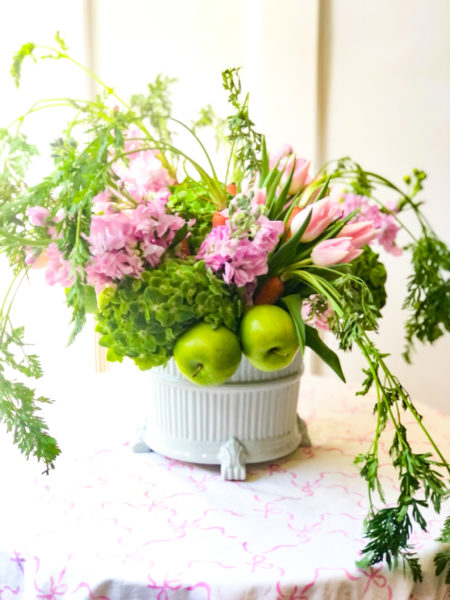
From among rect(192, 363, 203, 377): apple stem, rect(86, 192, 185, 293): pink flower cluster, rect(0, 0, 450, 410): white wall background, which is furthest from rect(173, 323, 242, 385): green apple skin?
rect(0, 0, 450, 410): white wall background

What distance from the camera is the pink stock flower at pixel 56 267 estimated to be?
0.77m

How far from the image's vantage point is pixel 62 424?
3.53 ft

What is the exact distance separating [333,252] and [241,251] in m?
0.12

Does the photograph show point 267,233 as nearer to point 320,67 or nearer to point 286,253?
point 286,253

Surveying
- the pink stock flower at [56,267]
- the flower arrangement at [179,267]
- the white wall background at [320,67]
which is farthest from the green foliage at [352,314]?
the white wall background at [320,67]

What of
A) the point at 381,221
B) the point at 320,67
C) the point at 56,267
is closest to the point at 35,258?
the point at 56,267

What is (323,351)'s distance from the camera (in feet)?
2.63

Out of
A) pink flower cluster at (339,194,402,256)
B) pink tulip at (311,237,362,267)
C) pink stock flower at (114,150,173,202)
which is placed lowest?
→ pink flower cluster at (339,194,402,256)

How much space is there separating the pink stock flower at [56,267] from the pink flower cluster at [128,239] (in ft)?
0.09

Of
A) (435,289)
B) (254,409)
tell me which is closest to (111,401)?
(254,409)

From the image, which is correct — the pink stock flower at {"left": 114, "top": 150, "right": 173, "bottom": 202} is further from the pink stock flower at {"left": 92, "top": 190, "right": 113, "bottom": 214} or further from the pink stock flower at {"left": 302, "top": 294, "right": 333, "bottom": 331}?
the pink stock flower at {"left": 302, "top": 294, "right": 333, "bottom": 331}

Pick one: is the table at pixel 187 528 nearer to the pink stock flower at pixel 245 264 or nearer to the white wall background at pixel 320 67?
the pink stock flower at pixel 245 264

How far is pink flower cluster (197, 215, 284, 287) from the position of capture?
77cm

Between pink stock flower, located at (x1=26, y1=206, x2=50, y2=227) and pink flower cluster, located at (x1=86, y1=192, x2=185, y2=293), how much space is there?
67mm
